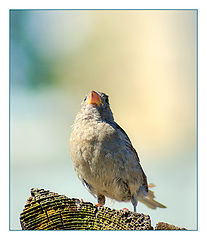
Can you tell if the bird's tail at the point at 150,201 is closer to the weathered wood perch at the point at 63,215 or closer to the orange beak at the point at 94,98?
the orange beak at the point at 94,98

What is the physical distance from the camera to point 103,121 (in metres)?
6.50

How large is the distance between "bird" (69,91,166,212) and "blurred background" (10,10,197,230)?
1.35 ft

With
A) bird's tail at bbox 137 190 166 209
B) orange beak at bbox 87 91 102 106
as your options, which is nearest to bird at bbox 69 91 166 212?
orange beak at bbox 87 91 102 106

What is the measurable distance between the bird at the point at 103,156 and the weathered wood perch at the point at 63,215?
1.72 meters

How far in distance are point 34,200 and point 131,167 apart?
234 cm

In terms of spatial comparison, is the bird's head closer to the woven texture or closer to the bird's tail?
the bird's tail

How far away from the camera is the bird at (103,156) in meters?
6.06

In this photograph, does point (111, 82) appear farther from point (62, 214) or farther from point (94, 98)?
point (62, 214)

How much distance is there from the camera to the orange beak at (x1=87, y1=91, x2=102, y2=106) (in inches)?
259

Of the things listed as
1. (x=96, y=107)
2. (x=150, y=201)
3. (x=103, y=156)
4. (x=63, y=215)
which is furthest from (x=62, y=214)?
(x=150, y=201)

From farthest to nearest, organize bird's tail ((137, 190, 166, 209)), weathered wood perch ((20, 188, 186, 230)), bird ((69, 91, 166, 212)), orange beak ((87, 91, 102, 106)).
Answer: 1. bird's tail ((137, 190, 166, 209))
2. orange beak ((87, 91, 102, 106))
3. bird ((69, 91, 166, 212))
4. weathered wood perch ((20, 188, 186, 230))

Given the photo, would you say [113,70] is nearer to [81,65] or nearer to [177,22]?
[81,65]

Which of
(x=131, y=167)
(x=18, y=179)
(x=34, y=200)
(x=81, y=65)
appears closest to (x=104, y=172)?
(x=131, y=167)

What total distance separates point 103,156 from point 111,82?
6.06 ft
